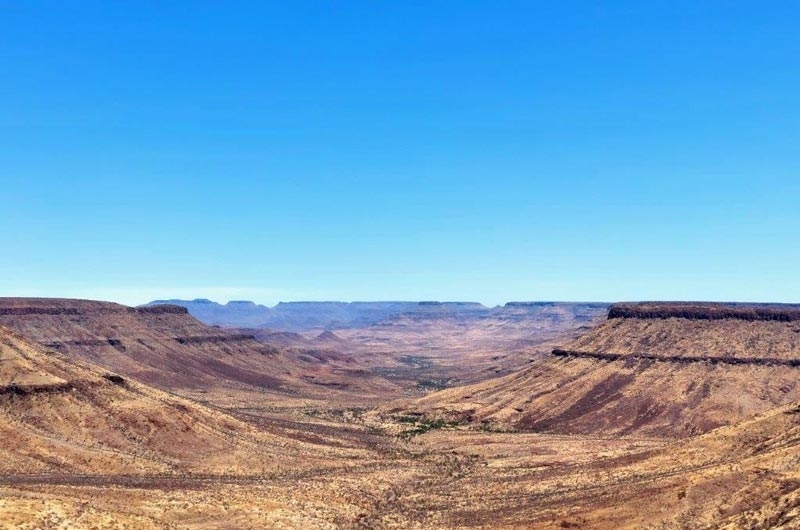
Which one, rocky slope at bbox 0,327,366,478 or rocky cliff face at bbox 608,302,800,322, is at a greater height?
rocky cliff face at bbox 608,302,800,322

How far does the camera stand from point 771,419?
62.3 meters

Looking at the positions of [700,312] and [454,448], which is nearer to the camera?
[454,448]

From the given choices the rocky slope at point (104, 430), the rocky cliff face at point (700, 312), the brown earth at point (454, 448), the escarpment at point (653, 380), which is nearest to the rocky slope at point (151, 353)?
the brown earth at point (454, 448)

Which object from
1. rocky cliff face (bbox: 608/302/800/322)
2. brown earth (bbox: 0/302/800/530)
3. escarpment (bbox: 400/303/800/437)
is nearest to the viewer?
brown earth (bbox: 0/302/800/530)

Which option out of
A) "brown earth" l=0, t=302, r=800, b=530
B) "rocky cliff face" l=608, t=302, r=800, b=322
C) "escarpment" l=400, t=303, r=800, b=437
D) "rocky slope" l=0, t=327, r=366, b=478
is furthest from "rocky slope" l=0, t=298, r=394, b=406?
"rocky slope" l=0, t=327, r=366, b=478

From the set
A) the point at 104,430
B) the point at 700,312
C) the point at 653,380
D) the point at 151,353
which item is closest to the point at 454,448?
the point at 104,430

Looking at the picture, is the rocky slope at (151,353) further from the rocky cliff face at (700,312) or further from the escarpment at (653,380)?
the rocky cliff face at (700,312)

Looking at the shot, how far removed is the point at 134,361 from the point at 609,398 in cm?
10231

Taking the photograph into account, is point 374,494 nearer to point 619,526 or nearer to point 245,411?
point 619,526

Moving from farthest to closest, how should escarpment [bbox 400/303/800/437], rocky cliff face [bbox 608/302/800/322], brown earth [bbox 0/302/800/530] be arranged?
1. rocky cliff face [bbox 608/302/800/322]
2. escarpment [bbox 400/303/800/437]
3. brown earth [bbox 0/302/800/530]

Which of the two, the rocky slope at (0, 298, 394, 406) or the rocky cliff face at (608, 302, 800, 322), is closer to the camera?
the rocky cliff face at (608, 302, 800, 322)

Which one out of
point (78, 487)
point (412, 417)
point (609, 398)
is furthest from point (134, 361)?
point (78, 487)

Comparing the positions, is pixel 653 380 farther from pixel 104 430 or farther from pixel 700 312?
pixel 104 430

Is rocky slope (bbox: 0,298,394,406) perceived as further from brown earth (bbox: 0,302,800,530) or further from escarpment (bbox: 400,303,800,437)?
escarpment (bbox: 400,303,800,437)
